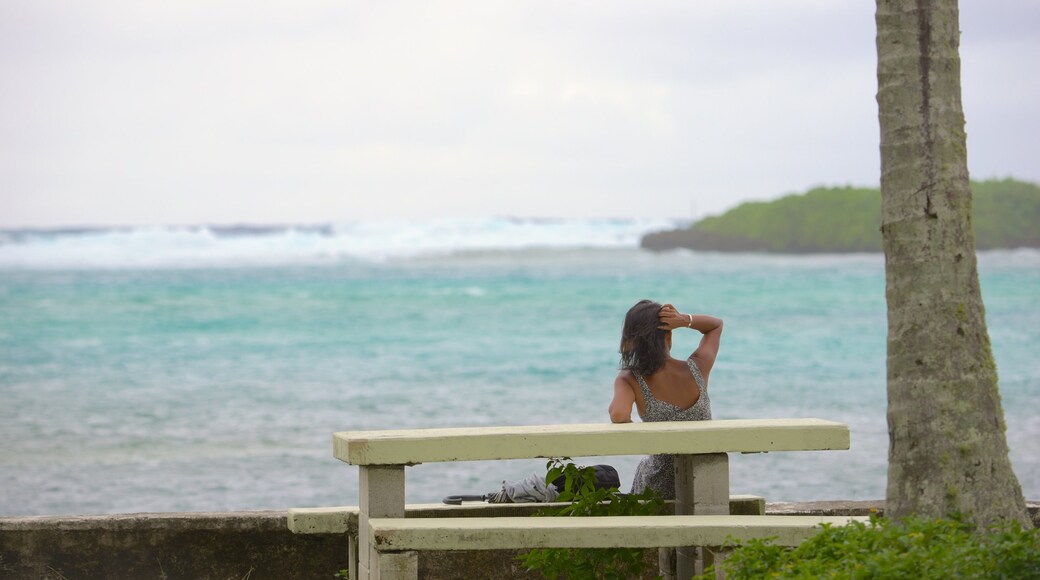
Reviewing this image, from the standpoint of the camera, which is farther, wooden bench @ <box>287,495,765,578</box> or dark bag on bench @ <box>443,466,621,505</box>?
dark bag on bench @ <box>443,466,621,505</box>

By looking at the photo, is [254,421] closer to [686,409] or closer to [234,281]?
[686,409]

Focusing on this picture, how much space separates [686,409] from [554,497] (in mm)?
756

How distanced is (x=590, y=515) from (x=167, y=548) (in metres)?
2.33

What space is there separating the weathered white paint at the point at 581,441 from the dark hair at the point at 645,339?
899 mm

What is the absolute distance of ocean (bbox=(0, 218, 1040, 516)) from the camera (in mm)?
15617

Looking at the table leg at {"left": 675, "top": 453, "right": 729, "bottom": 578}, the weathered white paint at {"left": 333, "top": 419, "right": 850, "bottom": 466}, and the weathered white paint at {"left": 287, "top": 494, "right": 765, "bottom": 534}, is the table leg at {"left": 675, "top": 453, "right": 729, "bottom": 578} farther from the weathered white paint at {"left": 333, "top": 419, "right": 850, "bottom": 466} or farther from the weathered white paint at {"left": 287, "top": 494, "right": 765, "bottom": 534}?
the weathered white paint at {"left": 287, "top": 494, "right": 765, "bottom": 534}

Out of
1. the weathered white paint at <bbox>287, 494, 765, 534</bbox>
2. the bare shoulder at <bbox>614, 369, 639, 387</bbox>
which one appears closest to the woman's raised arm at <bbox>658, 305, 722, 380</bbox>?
the bare shoulder at <bbox>614, 369, 639, 387</bbox>

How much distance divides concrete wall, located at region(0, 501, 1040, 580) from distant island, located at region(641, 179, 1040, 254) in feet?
256

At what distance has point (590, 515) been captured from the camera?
17.9 ft

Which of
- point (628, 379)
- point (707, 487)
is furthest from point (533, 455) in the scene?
point (628, 379)

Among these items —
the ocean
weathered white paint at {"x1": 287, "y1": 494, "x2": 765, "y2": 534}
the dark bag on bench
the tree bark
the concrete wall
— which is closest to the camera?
the tree bark

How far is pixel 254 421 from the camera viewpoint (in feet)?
72.5

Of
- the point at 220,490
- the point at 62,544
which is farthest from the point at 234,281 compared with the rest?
the point at 62,544

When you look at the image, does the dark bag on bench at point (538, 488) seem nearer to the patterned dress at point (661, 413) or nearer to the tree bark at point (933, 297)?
the patterned dress at point (661, 413)
